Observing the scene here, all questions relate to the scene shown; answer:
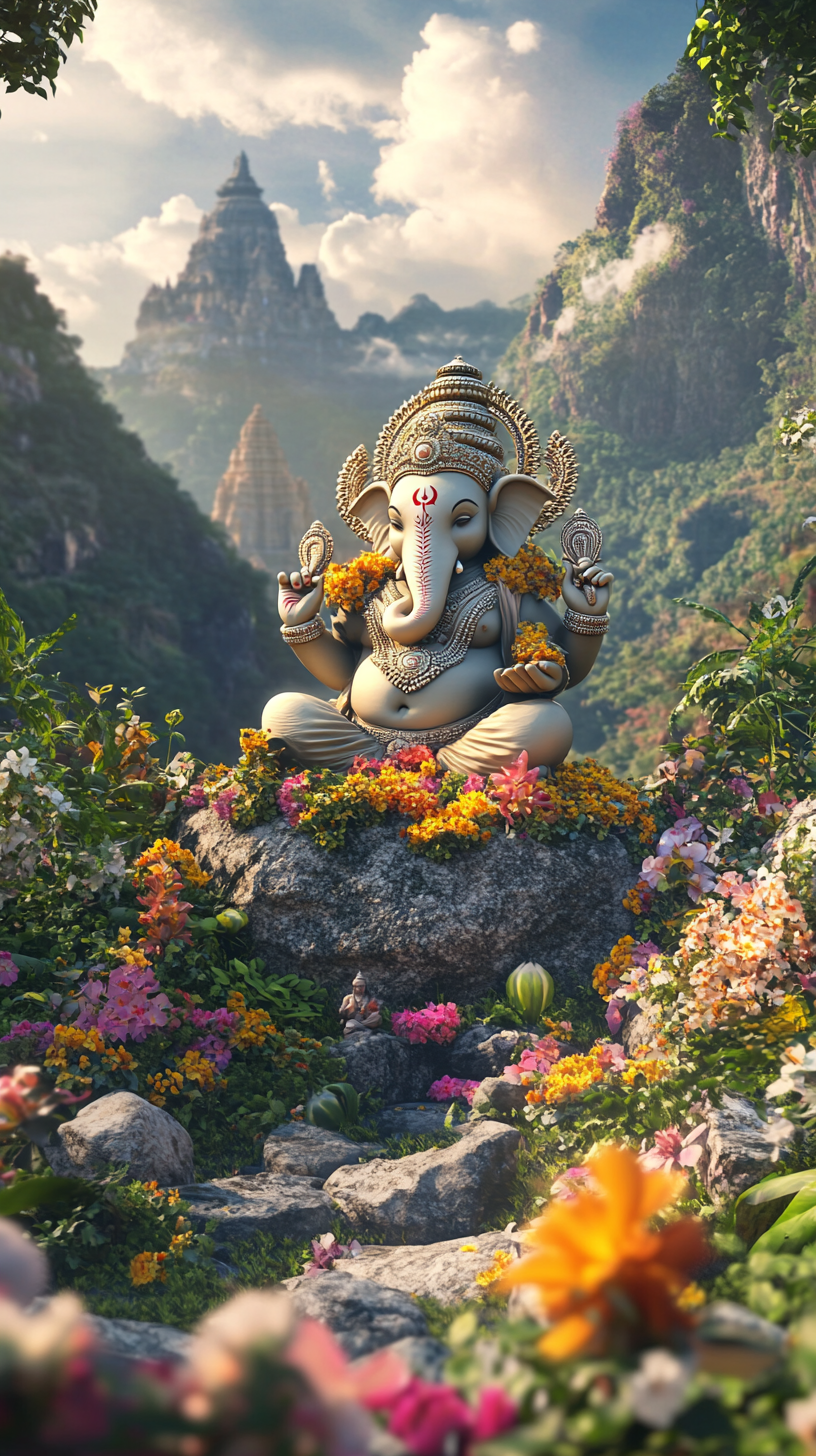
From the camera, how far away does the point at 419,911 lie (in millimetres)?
4641

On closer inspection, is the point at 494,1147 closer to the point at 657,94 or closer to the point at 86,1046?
the point at 86,1046

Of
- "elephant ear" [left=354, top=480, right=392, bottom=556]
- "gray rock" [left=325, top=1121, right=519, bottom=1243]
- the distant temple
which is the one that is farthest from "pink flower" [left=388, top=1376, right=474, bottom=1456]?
the distant temple

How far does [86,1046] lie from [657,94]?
5462 cm

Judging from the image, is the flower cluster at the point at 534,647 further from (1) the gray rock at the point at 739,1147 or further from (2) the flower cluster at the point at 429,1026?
(1) the gray rock at the point at 739,1147

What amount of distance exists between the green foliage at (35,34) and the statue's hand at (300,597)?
8.58 ft

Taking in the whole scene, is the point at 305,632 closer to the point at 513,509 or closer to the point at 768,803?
the point at 513,509

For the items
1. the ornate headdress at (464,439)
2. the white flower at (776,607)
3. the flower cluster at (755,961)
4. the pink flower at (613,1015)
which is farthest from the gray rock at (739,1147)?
the ornate headdress at (464,439)

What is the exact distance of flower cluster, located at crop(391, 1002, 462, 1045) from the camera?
4469 millimetres

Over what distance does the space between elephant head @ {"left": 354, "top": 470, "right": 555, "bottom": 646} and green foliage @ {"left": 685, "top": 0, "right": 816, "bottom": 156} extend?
7.04 ft

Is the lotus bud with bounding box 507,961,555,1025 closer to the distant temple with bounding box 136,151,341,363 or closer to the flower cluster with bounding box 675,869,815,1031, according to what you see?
the flower cluster with bounding box 675,869,815,1031

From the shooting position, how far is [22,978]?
397 cm

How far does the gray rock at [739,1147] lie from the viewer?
106 inches

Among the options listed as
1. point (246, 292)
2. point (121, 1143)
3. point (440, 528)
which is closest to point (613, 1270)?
point (121, 1143)

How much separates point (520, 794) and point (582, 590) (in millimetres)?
1306
